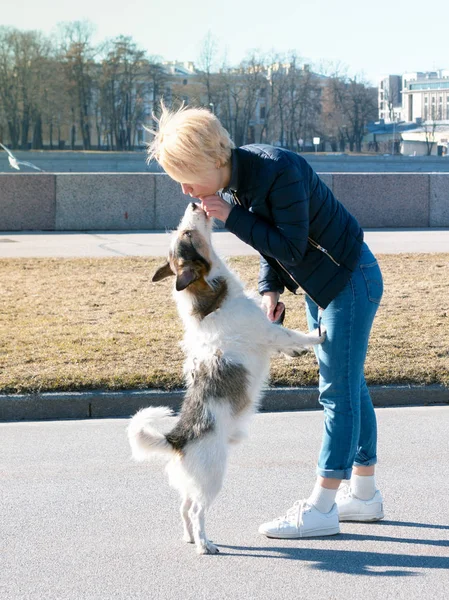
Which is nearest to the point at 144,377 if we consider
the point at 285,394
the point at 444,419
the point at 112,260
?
the point at 285,394

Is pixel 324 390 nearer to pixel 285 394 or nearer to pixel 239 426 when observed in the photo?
pixel 239 426

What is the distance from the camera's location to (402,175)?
1953cm

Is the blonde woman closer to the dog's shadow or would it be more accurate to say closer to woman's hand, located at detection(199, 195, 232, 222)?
woman's hand, located at detection(199, 195, 232, 222)

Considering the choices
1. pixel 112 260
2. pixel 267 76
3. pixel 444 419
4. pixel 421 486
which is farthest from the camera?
pixel 267 76

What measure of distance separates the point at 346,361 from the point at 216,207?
997mm

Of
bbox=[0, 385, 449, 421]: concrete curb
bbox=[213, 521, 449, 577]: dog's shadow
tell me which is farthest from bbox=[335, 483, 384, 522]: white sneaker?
bbox=[0, 385, 449, 421]: concrete curb

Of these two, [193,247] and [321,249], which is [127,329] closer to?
[193,247]

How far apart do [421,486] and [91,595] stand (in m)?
2.28

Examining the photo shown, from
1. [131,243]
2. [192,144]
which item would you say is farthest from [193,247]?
[131,243]

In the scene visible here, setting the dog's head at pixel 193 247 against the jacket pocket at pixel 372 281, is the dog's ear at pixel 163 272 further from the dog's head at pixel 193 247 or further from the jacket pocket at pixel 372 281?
the jacket pocket at pixel 372 281

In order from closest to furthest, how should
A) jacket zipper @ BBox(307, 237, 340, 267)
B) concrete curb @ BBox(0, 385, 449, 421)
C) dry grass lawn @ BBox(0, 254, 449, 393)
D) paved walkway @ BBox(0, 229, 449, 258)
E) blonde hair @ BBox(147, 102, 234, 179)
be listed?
blonde hair @ BBox(147, 102, 234, 179) → jacket zipper @ BBox(307, 237, 340, 267) → concrete curb @ BBox(0, 385, 449, 421) → dry grass lawn @ BBox(0, 254, 449, 393) → paved walkway @ BBox(0, 229, 449, 258)

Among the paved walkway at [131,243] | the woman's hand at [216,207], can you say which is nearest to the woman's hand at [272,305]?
the woman's hand at [216,207]

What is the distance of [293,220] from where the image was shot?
3994 millimetres

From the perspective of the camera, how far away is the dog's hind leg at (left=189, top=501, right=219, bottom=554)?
173 inches
